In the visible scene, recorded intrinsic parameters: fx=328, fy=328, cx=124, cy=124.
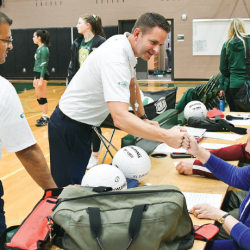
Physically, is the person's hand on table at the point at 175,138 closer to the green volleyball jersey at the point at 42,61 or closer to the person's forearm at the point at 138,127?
the person's forearm at the point at 138,127

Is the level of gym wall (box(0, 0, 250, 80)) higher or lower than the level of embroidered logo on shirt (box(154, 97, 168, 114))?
higher

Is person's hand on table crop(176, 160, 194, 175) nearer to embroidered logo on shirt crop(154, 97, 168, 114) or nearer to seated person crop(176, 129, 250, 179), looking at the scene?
seated person crop(176, 129, 250, 179)

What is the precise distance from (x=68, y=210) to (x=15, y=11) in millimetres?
15908

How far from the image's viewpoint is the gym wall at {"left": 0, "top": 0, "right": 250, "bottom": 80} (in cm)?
1305

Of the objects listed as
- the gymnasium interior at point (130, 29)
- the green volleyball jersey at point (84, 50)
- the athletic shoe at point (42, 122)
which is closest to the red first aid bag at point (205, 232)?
the green volleyball jersey at point (84, 50)

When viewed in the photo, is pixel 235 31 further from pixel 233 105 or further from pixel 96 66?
pixel 96 66

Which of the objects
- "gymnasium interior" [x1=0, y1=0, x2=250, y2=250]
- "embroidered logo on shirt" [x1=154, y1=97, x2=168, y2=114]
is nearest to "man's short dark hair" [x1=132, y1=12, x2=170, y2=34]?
"embroidered logo on shirt" [x1=154, y1=97, x2=168, y2=114]

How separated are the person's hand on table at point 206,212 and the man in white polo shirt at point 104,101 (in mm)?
442

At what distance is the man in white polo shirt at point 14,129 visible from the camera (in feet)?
4.77

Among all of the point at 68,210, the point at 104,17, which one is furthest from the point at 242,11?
the point at 68,210

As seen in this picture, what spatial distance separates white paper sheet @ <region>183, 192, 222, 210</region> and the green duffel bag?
47cm

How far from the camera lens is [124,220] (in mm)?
1306

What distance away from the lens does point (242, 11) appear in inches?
503

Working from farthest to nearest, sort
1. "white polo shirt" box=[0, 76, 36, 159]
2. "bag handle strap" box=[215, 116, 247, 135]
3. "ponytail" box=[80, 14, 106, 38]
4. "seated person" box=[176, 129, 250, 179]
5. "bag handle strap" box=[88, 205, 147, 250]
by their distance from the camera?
"ponytail" box=[80, 14, 106, 38] < "bag handle strap" box=[215, 116, 247, 135] < "seated person" box=[176, 129, 250, 179] < "white polo shirt" box=[0, 76, 36, 159] < "bag handle strap" box=[88, 205, 147, 250]
